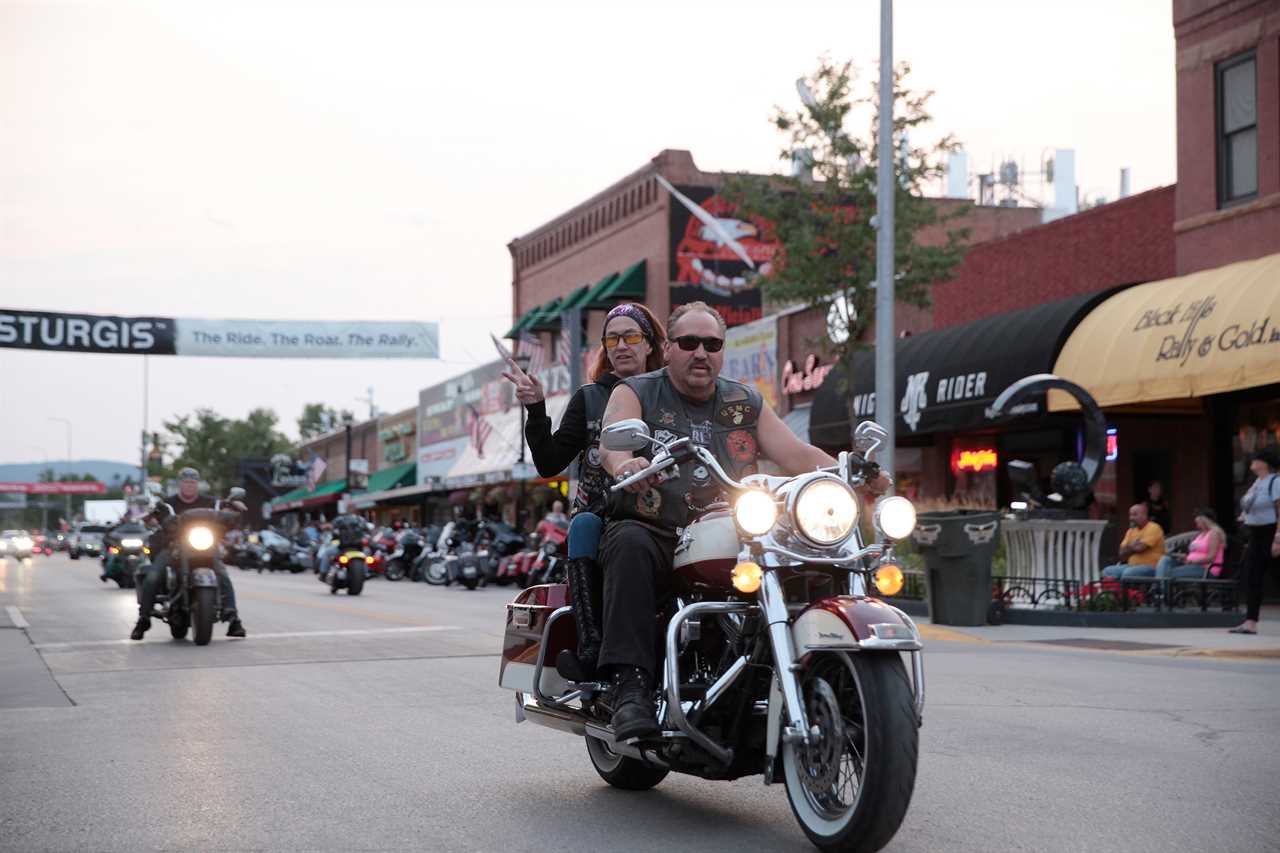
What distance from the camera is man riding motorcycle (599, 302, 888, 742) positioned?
5.44m

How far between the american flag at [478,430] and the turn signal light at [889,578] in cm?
4820

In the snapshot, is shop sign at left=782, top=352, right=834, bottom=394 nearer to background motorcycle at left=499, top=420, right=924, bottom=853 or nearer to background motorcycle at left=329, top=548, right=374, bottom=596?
background motorcycle at left=329, top=548, right=374, bottom=596

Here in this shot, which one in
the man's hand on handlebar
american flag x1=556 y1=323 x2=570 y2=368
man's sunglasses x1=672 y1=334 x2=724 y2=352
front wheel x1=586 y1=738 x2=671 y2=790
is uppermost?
american flag x1=556 y1=323 x2=570 y2=368

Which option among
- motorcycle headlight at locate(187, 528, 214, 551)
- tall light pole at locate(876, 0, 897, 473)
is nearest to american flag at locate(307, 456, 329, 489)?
tall light pole at locate(876, 0, 897, 473)

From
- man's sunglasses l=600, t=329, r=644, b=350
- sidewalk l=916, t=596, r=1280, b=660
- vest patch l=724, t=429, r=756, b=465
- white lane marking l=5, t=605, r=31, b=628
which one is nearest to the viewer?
vest patch l=724, t=429, r=756, b=465

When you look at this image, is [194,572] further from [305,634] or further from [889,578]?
[889,578]

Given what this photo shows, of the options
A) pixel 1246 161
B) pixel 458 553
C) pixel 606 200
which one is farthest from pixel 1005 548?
pixel 606 200

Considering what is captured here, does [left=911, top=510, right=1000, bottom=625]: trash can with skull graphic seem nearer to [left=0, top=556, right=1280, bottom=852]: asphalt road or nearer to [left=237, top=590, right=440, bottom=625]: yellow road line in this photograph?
[left=0, top=556, right=1280, bottom=852]: asphalt road

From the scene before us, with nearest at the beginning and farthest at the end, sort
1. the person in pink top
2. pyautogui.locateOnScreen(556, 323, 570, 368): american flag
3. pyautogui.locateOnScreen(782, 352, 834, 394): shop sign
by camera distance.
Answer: the person in pink top
pyautogui.locateOnScreen(782, 352, 834, 394): shop sign
pyautogui.locateOnScreen(556, 323, 570, 368): american flag

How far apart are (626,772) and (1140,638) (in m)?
9.71

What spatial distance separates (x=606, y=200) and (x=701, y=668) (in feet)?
139

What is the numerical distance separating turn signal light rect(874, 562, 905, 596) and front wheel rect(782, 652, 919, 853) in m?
0.35

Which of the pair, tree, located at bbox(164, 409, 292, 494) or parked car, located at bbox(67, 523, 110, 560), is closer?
parked car, located at bbox(67, 523, 110, 560)

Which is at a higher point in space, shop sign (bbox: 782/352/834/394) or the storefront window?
shop sign (bbox: 782/352/834/394)
